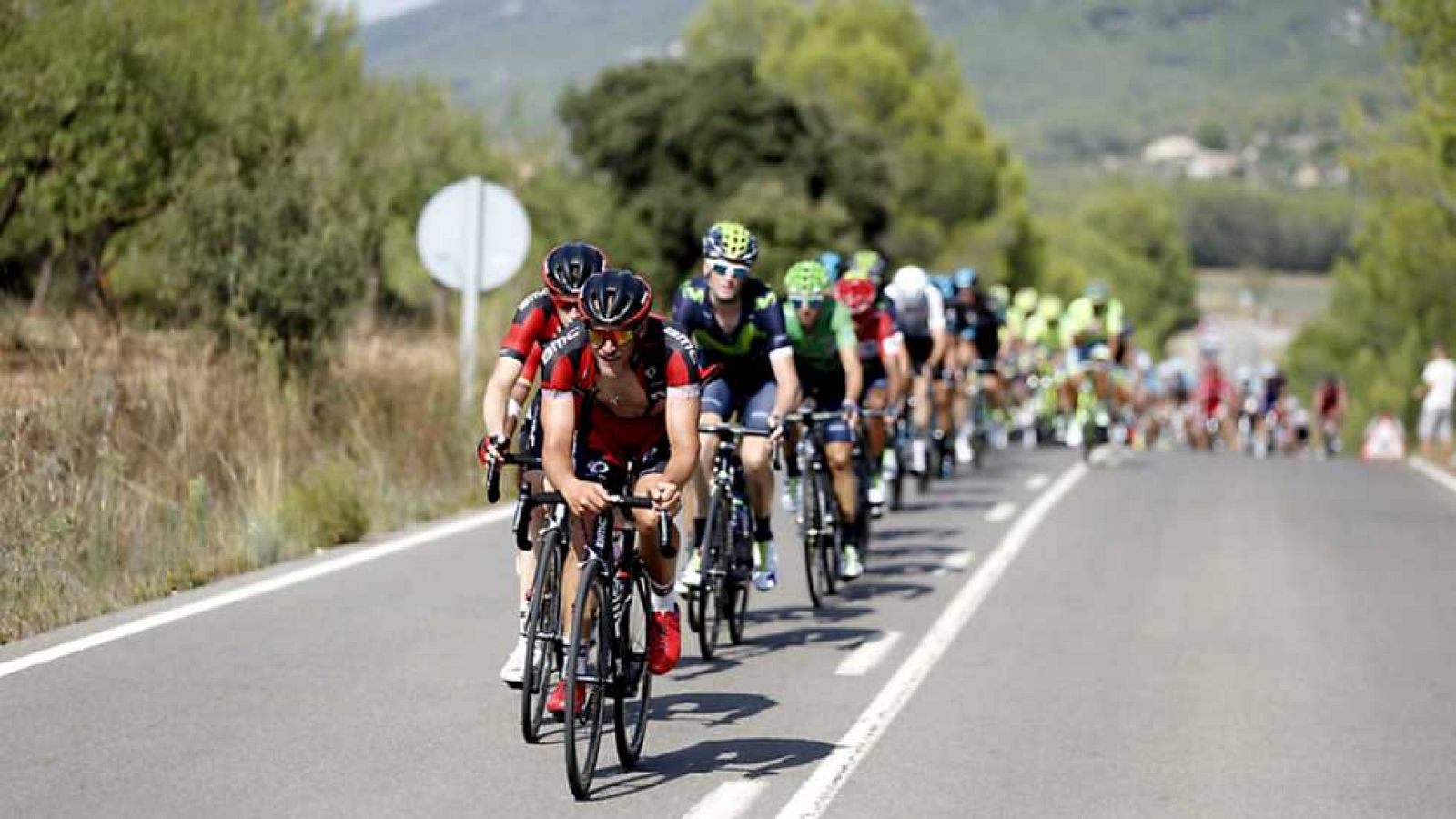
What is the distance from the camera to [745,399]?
471 inches

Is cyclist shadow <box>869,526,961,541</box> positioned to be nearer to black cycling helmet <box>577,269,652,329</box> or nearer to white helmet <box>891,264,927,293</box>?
white helmet <box>891,264,927,293</box>

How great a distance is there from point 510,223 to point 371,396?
1908 millimetres

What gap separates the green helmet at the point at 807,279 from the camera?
12.7 m

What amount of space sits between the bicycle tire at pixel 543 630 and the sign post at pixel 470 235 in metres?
11.7

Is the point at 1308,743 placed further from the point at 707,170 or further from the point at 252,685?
the point at 707,170

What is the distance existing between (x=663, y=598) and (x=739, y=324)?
3.03 metres

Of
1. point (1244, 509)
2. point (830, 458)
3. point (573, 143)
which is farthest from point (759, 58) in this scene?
point (830, 458)

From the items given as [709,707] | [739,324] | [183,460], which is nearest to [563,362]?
[709,707]

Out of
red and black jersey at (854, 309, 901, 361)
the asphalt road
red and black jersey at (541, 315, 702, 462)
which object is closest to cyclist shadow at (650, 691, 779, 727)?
the asphalt road

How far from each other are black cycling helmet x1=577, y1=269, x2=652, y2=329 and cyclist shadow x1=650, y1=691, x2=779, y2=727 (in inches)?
86.1

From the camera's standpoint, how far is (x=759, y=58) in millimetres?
91750

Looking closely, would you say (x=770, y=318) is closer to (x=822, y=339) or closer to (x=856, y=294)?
(x=822, y=339)

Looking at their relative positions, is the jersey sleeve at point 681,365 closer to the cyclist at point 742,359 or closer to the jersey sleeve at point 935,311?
the cyclist at point 742,359

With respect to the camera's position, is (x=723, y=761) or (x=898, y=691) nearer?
(x=723, y=761)
